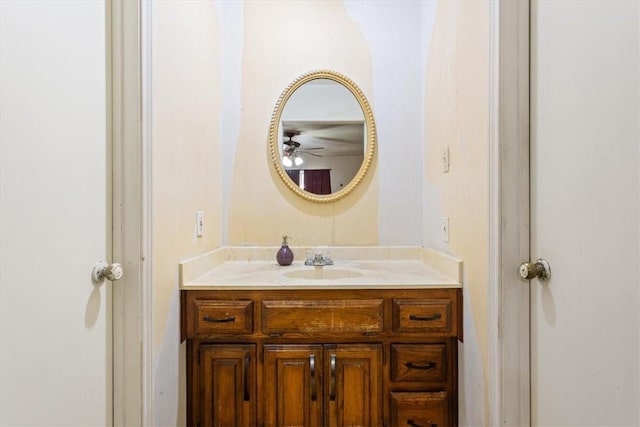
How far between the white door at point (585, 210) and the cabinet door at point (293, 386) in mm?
788

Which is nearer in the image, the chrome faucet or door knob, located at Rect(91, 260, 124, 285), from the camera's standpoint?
door knob, located at Rect(91, 260, 124, 285)

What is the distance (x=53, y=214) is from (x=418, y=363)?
1396 millimetres

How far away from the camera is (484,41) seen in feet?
3.64

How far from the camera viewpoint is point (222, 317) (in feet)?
4.42

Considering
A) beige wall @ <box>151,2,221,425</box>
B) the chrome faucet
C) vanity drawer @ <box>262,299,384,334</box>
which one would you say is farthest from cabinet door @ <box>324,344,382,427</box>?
beige wall @ <box>151,2,221,425</box>

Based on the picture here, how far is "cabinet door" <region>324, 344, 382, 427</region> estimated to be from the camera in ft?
4.52

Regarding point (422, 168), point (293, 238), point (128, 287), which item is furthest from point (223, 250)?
point (422, 168)

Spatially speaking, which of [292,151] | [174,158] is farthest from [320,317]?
[292,151]

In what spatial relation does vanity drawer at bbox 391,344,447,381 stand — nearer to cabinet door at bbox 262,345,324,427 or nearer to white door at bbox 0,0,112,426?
cabinet door at bbox 262,345,324,427

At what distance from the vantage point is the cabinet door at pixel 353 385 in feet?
4.52

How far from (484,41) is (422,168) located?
88cm

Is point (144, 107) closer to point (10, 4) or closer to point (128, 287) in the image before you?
point (10, 4)

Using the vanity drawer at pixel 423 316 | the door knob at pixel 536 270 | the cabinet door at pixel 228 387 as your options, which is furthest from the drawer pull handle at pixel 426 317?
the cabinet door at pixel 228 387

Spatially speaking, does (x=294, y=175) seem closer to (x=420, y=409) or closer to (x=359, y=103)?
(x=359, y=103)
